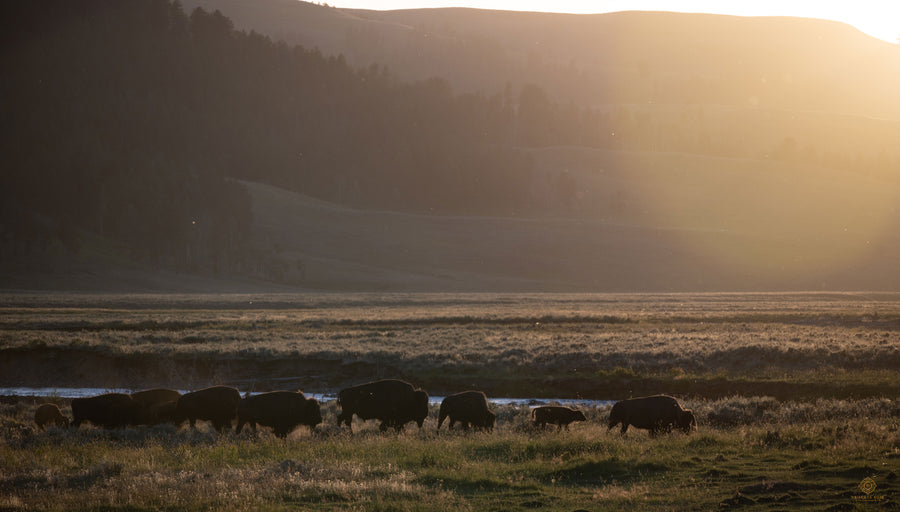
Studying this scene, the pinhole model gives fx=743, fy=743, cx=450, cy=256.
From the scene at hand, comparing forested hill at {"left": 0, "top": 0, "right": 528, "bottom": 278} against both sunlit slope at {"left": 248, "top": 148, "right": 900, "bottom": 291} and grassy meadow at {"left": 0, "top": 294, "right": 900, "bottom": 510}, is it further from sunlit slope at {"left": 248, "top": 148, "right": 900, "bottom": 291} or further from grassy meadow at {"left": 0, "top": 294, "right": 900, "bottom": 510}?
grassy meadow at {"left": 0, "top": 294, "right": 900, "bottom": 510}

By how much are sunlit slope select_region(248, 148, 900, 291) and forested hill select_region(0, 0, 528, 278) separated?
40.9ft

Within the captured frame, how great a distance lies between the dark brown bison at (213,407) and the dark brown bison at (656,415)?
779 centimetres

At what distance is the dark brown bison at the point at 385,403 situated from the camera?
598 inches

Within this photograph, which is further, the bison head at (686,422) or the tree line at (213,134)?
the tree line at (213,134)

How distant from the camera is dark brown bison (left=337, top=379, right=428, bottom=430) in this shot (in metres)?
15.2

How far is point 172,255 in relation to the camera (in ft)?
335

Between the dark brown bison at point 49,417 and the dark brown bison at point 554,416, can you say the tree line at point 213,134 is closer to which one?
the dark brown bison at point 49,417

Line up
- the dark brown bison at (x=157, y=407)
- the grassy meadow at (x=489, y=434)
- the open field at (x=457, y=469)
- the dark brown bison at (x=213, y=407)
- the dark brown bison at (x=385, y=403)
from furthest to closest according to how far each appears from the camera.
A: the dark brown bison at (x=157, y=407) < the dark brown bison at (x=213, y=407) < the dark brown bison at (x=385, y=403) < the grassy meadow at (x=489, y=434) < the open field at (x=457, y=469)

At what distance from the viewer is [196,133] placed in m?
148

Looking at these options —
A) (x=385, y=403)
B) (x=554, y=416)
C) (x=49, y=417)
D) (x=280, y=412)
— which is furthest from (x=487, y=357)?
(x=49, y=417)
